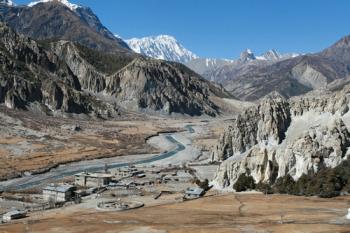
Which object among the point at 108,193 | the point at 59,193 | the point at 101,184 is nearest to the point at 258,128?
the point at 101,184

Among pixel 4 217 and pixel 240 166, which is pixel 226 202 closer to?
pixel 240 166

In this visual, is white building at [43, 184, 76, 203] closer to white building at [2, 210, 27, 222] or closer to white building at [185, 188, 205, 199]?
white building at [2, 210, 27, 222]

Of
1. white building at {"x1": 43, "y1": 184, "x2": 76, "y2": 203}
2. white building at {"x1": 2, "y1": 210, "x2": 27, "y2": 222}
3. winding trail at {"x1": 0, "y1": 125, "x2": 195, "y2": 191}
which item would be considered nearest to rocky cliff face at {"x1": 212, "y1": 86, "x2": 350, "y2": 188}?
white building at {"x1": 43, "y1": 184, "x2": 76, "y2": 203}

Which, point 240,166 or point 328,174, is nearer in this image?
point 328,174

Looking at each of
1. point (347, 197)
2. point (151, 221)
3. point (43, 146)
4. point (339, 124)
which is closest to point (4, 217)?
point (151, 221)

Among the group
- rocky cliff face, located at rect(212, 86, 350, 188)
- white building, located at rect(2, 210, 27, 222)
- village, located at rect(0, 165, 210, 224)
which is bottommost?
white building, located at rect(2, 210, 27, 222)
